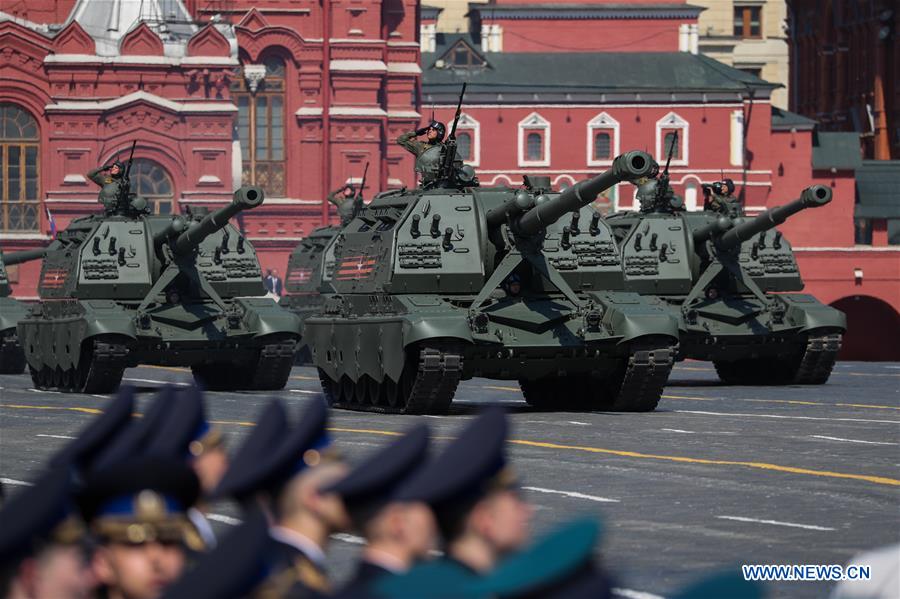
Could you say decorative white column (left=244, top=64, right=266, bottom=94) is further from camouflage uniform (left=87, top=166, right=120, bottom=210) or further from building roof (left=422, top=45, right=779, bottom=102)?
camouflage uniform (left=87, top=166, right=120, bottom=210)

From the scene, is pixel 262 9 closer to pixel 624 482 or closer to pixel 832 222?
pixel 832 222

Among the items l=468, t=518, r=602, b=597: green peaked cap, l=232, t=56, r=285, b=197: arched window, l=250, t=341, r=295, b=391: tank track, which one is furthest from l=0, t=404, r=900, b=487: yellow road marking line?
l=232, t=56, r=285, b=197: arched window

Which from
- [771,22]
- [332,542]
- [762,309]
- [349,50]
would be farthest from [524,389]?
[771,22]

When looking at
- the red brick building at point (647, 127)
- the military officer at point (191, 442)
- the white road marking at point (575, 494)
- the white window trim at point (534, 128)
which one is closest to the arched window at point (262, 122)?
the red brick building at point (647, 127)

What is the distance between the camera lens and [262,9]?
63156 millimetres

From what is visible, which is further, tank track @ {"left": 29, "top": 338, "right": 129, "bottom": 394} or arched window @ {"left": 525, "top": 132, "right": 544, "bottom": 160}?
arched window @ {"left": 525, "top": 132, "right": 544, "bottom": 160}

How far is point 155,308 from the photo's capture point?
3192 centimetres

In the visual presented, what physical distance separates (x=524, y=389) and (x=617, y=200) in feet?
152

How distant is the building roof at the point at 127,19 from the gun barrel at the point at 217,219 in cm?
2900

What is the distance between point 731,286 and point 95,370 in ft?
32.8

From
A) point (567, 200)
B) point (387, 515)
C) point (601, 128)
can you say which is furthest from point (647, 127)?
point (387, 515)

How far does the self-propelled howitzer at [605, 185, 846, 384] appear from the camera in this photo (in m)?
32.8

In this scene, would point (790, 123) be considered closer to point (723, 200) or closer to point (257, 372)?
point (723, 200)

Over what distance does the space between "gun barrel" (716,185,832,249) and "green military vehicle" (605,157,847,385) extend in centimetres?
2
